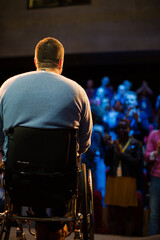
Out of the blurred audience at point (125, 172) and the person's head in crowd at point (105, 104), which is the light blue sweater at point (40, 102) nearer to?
the blurred audience at point (125, 172)

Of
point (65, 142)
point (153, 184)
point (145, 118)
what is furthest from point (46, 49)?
point (145, 118)

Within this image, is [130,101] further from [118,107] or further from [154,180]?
[154,180]

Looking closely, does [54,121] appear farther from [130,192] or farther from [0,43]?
[0,43]

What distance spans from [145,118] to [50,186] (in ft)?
13.7

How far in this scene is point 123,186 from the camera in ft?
13.6

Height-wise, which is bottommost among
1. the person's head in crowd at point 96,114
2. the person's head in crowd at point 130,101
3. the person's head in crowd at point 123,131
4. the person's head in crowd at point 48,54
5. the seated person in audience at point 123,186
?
the seated person in audience at point 123,186

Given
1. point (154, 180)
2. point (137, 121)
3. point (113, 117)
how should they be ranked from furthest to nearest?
point (113, 117) < point (137, 121) < point (154, 180)

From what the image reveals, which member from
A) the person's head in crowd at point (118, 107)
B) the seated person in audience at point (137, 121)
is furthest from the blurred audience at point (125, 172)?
the person's head in crowd at point (118, 107)

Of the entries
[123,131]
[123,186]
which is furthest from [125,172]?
[123,131]

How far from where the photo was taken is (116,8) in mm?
8828

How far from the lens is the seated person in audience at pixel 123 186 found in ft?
13.6

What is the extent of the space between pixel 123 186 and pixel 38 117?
95.7 inches

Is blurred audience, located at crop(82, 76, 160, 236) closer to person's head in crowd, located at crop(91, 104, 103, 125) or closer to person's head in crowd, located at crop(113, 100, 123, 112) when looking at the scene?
person's head in crowd, located at crop(91, 104, 103, 125)

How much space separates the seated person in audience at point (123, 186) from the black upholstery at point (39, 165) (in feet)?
7.36
